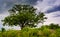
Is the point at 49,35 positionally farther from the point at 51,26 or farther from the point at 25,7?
the point at 25,7

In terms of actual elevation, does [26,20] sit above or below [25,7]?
below

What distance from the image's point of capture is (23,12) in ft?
250

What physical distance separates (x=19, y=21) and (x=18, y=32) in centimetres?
5262

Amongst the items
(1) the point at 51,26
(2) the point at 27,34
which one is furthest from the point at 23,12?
(2) the point at 27,34

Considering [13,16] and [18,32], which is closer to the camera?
[18,32]

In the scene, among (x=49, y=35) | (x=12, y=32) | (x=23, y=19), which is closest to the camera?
(x=49, y=35)

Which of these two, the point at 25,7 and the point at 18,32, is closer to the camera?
the point at 18,32

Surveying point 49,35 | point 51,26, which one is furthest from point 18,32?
point 51,26

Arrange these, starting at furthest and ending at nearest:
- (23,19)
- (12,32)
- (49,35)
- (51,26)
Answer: (23,19) < (51,26) < (12,32) < (49,35)

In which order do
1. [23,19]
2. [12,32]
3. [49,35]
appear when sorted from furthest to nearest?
[23,19]
[12,32]
[49,35]

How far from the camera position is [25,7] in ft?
253

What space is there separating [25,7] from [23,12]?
7.80ft

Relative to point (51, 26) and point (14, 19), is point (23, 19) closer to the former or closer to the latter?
point (14, 19)

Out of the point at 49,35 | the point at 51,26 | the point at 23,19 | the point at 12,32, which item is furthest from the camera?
the point at 23,19
